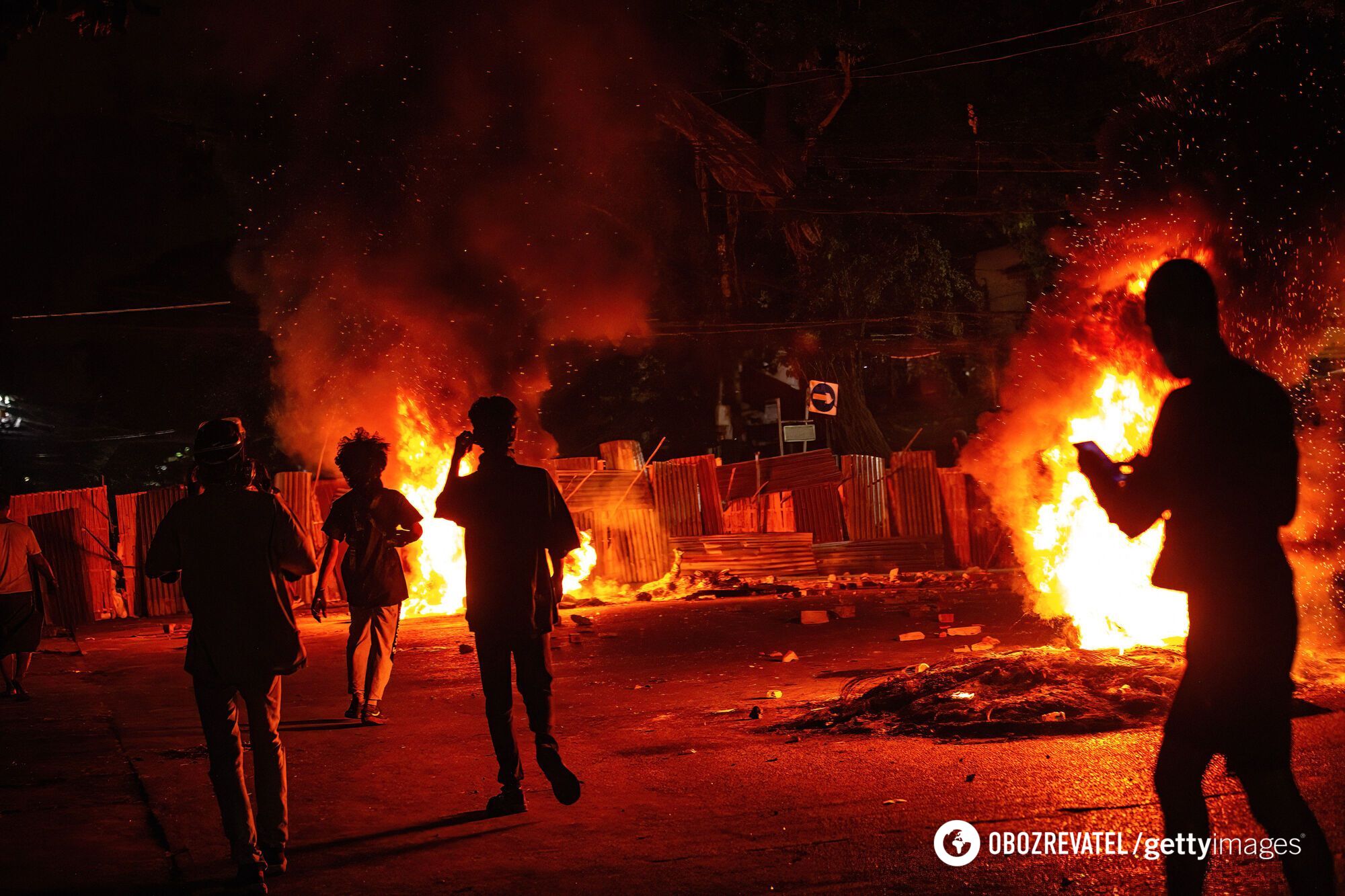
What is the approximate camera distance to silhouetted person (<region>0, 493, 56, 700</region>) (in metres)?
9.05

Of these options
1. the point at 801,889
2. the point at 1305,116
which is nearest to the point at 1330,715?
the point at 801,889

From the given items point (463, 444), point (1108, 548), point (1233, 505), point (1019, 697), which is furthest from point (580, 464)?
point (1233, 505)

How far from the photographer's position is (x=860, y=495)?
1980 centimetres

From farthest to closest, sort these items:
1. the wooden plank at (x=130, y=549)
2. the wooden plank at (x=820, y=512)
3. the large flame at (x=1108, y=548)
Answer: the wooden plank at (x=820, y=512)
the wooden plank at (x=130, y=549)
the large flame at (x=1108, y=548)

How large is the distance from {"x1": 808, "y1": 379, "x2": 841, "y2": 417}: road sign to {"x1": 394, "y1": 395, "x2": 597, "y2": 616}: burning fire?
700 centimetres

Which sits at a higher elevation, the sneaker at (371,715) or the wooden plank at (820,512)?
the wooden plank at (820,512)

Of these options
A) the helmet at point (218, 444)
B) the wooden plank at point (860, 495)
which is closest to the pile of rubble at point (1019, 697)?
the helmet at point (218, 444)

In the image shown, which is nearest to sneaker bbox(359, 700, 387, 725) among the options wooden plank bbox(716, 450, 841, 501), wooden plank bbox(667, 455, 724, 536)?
wooden plank bbox(667, 455, 724, 536)

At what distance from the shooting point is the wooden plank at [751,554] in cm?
1892

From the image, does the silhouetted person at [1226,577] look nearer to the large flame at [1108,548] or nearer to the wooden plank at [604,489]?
the large flame at [1108,548]

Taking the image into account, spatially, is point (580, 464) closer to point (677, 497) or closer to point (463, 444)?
point (677, 497)

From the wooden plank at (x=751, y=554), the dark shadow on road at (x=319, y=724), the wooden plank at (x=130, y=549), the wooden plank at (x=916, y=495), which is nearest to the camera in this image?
the dark shadow on road at (x=319, y=724)

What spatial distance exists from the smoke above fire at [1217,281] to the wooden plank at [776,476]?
33.8 feet

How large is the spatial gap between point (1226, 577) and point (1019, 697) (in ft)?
13.1
